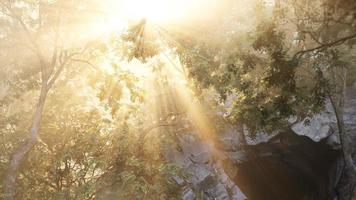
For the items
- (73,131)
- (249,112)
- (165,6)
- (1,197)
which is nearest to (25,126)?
(73,131)

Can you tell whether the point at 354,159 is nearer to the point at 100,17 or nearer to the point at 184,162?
the point at 184,162

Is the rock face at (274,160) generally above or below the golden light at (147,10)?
below

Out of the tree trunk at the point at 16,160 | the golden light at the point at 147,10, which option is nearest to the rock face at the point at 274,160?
the tree trunk at the point at 16,160

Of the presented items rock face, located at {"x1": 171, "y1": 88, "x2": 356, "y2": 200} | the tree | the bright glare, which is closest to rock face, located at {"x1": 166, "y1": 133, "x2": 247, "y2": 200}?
rock face, located at {"x1": 171, "y1": 88, "x2": 356, "y2": 200}

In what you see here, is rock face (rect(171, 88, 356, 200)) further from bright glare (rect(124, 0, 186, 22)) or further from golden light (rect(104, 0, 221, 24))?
bright glare (rect(124, 0, 186, 22))

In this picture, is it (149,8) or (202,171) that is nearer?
(149,8)

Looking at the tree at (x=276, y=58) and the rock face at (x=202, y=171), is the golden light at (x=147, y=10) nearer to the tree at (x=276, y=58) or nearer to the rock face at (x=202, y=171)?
the tree at (x=276, y=58)

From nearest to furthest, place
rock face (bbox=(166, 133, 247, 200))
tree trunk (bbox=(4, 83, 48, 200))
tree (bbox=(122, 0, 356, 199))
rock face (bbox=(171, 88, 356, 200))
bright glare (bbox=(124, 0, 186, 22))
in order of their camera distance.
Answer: tree (bbox=(122, 0, 356, 199)) < bright glare (bbox=(124, 0, 186, 22)) < tree trunk (bbox=(4, 83, 48, 200)) < rock face (bbox=(166, 133, 247, 200)) < rock face (bbox=(171, 88, 356, 200))

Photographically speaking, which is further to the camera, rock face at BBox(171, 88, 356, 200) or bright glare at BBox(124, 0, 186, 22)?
rock face at BBox(171, 88, 356, 200)

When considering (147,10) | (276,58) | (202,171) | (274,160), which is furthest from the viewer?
(274,160)

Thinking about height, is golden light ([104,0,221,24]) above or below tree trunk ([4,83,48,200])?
above

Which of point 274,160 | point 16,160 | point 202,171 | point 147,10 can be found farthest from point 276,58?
point 274,160

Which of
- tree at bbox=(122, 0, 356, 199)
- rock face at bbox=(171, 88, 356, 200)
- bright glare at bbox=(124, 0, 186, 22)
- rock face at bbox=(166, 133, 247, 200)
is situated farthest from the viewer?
rock face at bbox=(171, 88, 356, 200)

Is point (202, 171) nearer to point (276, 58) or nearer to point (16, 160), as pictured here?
point (16, 160)
